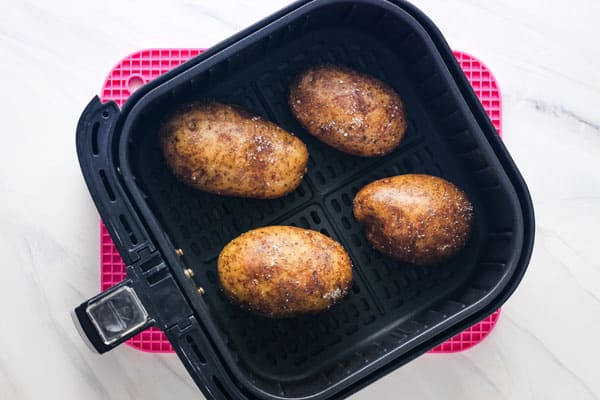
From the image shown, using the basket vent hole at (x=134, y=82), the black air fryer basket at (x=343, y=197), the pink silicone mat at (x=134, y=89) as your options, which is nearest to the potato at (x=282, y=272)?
the black air fryer basket at (x=343, y=197)

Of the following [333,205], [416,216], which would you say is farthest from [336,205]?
[416,216]

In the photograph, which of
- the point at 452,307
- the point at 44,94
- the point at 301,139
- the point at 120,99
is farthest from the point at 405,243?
the point at 44,94

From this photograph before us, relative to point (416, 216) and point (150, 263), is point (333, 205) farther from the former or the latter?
point (150, 263)

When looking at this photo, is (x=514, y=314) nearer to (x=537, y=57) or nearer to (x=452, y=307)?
(x=452, y=307)

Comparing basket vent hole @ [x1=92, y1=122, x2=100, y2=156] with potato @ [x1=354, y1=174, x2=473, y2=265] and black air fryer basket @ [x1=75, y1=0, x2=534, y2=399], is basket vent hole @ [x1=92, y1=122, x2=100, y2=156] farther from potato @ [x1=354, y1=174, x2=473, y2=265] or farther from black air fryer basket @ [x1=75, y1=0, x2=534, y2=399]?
potato @ [x1=354, y1=174, x2=473, y2=265]

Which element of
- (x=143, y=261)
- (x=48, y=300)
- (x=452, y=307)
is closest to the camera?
(x=143, y=261)

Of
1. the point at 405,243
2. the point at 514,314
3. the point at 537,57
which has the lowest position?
the point at 514,314

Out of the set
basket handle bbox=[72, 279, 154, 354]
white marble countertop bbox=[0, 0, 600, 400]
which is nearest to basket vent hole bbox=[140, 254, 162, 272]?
basket handle bbox=[72, 279, 154, 354]
